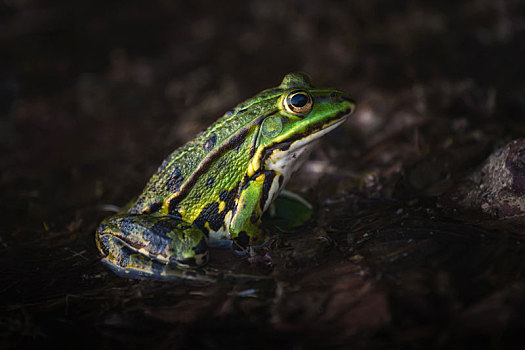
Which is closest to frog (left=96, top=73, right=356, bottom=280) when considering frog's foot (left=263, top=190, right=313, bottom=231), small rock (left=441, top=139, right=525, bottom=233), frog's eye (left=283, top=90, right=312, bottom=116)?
frog's eye (left=283, top=90, right=312, bottom=116)

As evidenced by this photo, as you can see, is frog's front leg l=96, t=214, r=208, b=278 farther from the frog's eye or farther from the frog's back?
the frog's eye

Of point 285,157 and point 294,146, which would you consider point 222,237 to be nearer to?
point 285,157

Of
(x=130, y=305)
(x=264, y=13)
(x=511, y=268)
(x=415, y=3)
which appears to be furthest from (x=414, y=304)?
(x=264, y=13)

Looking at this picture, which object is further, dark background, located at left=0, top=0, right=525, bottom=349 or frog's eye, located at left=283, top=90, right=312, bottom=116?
frog's eye, located at left=283, top=90, right=312, bottom=116

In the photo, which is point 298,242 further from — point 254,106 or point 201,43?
point 201,43

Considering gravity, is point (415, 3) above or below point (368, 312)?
above

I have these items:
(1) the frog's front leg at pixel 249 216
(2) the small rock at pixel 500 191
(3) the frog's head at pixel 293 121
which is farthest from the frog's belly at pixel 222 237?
(2) the small rock at pixel 500 191
